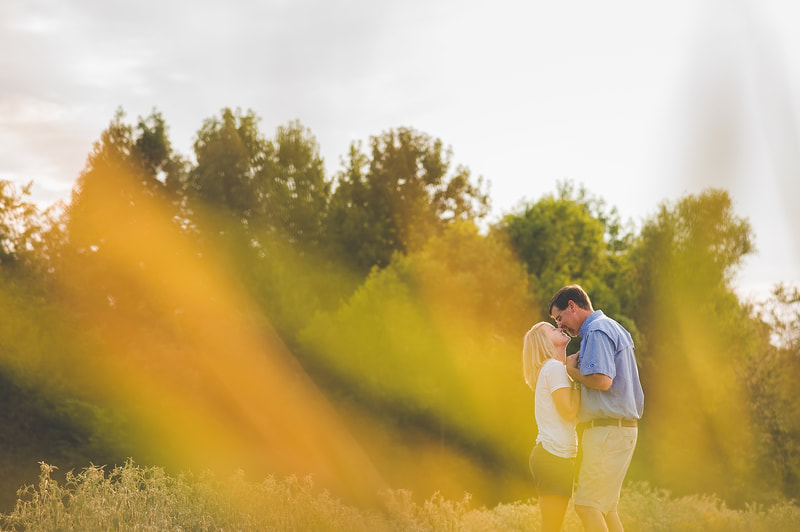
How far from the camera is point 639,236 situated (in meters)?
35.3

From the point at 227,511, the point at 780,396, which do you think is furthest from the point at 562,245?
the point at 227,511

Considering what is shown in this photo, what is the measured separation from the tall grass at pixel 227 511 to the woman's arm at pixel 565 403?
12.5 feet

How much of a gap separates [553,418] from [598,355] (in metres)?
0.50

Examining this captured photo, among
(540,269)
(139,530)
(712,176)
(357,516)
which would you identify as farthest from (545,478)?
(540,269)

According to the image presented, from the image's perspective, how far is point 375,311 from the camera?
96.1ft

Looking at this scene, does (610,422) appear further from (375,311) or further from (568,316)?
(375,311)

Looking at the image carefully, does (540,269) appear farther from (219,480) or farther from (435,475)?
(219,480)

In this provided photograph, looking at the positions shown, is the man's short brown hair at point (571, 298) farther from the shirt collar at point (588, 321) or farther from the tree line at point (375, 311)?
the tree line at point (375, 311)

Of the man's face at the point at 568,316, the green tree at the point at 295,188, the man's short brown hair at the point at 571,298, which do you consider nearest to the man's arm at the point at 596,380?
the man's face at the point at 568,316

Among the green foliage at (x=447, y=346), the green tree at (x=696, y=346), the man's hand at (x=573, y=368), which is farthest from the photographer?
the green foliage at (x=447, y=346)

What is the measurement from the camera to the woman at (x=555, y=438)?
4770 millimetres

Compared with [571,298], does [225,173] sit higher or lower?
higher

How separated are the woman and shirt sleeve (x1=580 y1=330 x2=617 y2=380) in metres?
0.14

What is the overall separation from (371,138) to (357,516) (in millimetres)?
34541
